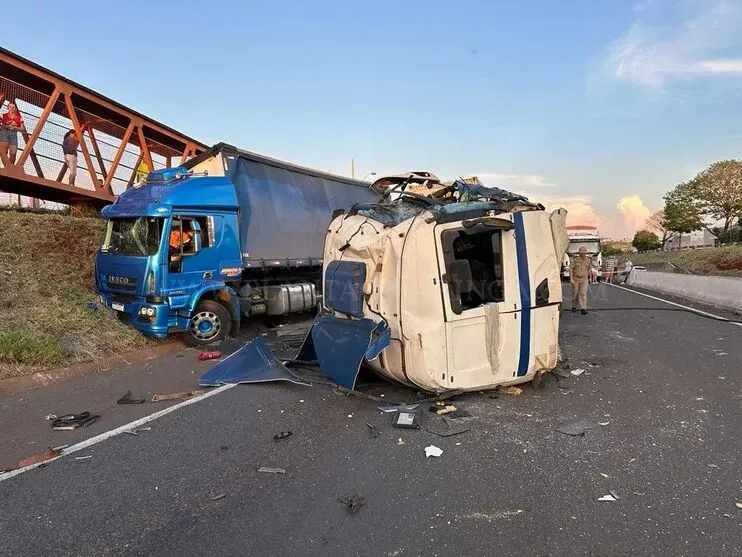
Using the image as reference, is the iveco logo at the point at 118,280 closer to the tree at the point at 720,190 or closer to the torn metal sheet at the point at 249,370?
the torn metal sheet at the point at 249,370

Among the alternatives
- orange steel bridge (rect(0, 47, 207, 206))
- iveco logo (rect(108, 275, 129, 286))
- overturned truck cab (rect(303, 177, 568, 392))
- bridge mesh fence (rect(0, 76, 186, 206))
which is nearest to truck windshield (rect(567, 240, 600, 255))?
orange steel bridge (rect(0, 47, 207, 206))

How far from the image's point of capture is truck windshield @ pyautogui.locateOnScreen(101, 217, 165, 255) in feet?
27.0

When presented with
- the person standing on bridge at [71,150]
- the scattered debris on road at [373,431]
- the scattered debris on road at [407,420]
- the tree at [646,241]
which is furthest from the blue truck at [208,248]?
the tree at [646,241]

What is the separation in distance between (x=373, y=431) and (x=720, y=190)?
48.6 meters

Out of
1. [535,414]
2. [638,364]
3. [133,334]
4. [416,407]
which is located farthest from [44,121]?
[638,364]

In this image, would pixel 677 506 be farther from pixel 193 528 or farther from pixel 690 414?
pixel 193 528

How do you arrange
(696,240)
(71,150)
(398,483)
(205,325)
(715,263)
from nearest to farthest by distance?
(398,483), (205,325), (71,150), (715,263), (696,240)

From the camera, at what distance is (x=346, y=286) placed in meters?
5.55

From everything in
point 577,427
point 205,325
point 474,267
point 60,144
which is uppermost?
point 60,144

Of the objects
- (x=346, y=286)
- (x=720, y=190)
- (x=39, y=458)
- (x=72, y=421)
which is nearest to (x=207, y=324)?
(x=72, y=421)

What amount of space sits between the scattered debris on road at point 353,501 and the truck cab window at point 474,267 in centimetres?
215

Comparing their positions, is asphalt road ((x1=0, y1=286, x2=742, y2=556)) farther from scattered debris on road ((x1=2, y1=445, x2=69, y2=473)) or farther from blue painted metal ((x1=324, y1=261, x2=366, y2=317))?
blue painted metal ((x1=324, y1=261, x2=366, y2=317))

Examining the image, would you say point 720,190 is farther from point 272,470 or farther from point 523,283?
point 272,470

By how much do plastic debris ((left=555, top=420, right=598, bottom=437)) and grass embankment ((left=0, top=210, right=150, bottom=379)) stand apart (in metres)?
6.10
